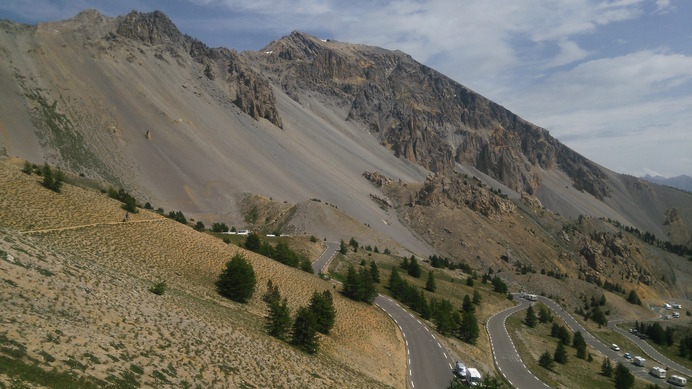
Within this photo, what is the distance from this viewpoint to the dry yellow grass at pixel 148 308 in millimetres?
14648

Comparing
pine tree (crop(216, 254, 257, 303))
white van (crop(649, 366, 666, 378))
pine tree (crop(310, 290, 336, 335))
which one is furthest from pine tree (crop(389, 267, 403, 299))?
white van (crop(649, 366, 666, 378))

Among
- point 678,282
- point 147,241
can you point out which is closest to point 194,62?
point 147,241

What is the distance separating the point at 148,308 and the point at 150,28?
154 m

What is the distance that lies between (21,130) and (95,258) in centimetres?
7690

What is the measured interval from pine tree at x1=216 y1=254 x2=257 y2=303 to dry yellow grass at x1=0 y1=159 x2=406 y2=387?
916 mm

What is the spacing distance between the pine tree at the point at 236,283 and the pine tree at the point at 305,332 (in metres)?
6.21

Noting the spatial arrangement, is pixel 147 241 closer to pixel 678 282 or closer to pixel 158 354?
pixel 158 354

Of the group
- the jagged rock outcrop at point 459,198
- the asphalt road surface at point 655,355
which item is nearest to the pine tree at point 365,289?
the asphalt road surface at point 655,355

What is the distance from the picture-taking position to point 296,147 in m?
140

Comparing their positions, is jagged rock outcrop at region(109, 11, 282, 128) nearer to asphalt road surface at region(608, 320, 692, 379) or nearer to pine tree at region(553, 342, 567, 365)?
asphalt road surface at region(608, 320, 692, 379)

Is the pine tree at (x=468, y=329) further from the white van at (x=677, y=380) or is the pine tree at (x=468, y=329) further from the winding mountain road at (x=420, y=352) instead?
the white van at (x=677, y=380)

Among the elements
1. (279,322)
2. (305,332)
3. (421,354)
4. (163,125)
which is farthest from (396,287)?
(163,125)

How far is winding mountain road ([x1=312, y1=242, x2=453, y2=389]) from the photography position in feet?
96.5

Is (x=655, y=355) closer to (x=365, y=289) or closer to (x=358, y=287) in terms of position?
(x=365, y=289)
